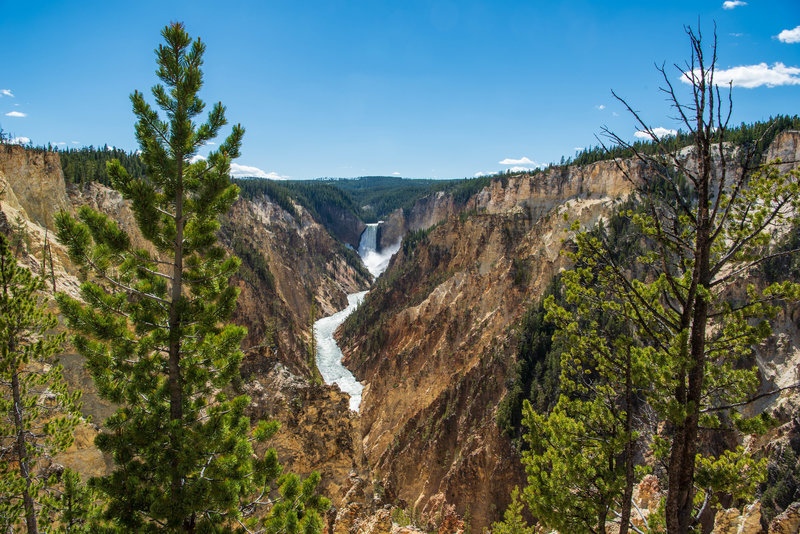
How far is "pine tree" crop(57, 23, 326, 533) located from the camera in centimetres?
666

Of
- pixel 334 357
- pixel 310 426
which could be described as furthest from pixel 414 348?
pixel 310 426

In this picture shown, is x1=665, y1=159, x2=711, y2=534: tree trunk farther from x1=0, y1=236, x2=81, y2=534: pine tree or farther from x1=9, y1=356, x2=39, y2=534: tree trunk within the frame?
x1=9, y1=356, x2=39, y2=534: tree trunk

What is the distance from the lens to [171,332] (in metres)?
7.01

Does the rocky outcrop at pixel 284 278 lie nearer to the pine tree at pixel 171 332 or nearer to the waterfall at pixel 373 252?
the pine tree at pixel 171 332

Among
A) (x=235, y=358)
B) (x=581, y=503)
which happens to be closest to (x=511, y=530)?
(x=581, y=503)

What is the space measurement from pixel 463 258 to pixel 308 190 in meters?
99.5

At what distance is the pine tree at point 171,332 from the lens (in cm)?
666

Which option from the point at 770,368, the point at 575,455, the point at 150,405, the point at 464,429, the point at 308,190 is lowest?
the point at 464,429

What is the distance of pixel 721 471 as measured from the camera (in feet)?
19.6

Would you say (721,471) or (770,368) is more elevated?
(721,471)

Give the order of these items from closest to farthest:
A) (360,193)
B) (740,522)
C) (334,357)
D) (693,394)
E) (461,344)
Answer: (693,394)
(740,522)
(461,344)
(334,357)
(360,193)

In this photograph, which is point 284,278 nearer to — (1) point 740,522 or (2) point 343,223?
(1) point 740,522

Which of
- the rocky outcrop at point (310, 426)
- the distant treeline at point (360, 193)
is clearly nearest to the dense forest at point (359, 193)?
the distant treeline at point (360, 193)

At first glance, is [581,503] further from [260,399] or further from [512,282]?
[512,282]
